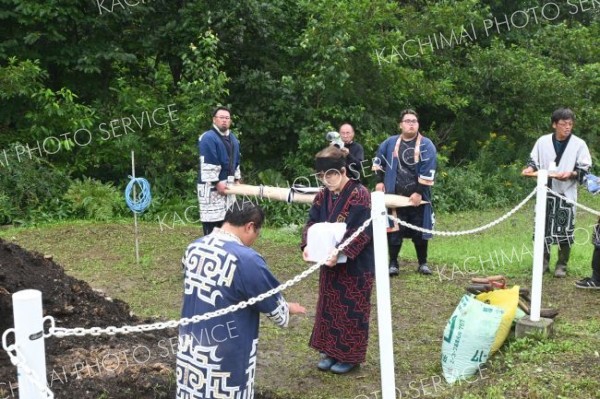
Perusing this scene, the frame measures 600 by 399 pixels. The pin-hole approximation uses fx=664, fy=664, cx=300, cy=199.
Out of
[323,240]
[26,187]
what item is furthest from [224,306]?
[26,187]

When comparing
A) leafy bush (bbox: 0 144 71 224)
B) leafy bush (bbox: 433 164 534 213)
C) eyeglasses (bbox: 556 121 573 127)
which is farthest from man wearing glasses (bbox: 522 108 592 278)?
leafy bush (bbox: 0 144 71 224)

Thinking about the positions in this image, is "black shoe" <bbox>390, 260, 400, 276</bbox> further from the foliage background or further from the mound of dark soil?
the foliage background

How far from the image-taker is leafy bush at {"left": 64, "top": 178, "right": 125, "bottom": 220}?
1164 cm

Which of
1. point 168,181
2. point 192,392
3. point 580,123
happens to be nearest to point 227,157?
point 192,392

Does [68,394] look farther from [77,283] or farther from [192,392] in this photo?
[77,283]

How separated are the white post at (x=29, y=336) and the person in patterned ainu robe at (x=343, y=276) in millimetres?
2403

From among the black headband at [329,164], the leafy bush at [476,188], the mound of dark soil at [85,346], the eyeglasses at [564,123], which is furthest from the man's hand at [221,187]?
the leafy bush at [476,188]

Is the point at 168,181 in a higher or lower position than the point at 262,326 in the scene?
higher

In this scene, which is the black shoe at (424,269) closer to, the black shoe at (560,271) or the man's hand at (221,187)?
the black shoe at (560,271)

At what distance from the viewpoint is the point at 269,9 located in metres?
13.8

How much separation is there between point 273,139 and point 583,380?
10.1m

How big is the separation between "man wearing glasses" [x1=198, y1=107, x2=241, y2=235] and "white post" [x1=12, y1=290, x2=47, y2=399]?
4432 mm

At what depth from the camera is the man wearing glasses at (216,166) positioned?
708 cm

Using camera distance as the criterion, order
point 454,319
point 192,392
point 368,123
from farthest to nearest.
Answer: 1. point 368,123
2. point 454,319
3. point 192,392
